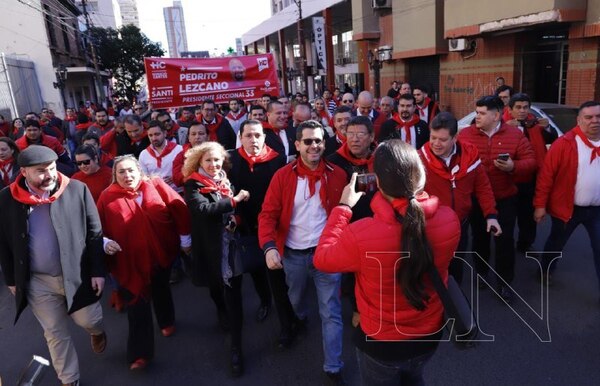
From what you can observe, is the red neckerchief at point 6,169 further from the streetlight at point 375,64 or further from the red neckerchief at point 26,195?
the streetlight at point 375,64

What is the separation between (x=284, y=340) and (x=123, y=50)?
120ft

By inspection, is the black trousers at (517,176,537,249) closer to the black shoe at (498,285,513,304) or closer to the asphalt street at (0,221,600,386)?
the asphalt street at (0,221,600,386)

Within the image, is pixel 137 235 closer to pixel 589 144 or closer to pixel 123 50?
pixel 589 144

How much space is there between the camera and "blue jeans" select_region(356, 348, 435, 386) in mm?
2092

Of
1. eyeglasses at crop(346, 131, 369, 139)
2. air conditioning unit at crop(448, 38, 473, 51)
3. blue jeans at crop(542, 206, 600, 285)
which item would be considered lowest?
blue jeans at crop(542, 206, 600, 285)

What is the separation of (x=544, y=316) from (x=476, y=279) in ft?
2.66

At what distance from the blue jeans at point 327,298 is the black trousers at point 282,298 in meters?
0.34

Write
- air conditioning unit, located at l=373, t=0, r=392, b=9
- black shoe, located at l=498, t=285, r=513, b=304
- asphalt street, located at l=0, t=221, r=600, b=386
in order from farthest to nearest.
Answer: air conditioning unit, located at l=373, t=0, r=392, b=9 < black shoe, located at l=498, t=285, r=513, b=304 < asphalt street, located at l=0, t=221, r=600, b=386

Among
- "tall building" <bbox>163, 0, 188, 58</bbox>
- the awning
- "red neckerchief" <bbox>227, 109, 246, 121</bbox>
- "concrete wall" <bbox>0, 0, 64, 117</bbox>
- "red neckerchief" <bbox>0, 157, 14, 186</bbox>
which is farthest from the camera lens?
"tall building" <bbox>163, 0, 188, 58</bbox>

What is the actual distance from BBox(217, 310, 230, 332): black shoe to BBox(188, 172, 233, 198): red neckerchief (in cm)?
124

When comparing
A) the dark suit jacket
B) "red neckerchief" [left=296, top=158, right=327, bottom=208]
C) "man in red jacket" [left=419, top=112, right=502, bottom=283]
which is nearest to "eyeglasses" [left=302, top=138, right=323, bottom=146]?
"red neckerchief" [left=296, top=158, right=327, bottom=208]

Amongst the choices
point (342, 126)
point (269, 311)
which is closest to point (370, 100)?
point (342, 126)

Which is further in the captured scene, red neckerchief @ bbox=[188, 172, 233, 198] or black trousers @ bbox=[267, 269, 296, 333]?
black trousers @ bbox=[267, 269, 296, 333]

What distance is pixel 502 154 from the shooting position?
3.80 m
